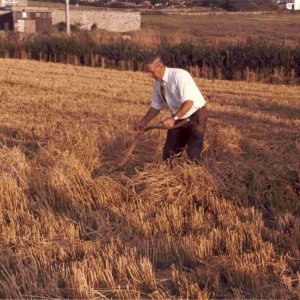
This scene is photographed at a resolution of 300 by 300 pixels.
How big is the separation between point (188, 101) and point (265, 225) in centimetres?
178

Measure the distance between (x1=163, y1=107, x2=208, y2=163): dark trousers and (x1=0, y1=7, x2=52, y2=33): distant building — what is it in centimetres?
4207

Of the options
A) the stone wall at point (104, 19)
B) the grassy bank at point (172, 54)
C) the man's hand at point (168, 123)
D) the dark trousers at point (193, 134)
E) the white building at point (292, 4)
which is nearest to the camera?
the man's hand at point (168, 123)

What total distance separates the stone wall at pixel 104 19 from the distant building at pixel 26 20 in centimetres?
316

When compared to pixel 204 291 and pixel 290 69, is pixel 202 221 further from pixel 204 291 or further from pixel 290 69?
pixel 290 69

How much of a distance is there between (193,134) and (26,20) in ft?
144

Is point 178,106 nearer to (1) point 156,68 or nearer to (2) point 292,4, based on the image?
(1) point 156,68

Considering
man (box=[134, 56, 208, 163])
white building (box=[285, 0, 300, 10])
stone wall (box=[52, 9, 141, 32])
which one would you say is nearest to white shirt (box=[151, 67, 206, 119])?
man (box=[134, 56, 208, 163])

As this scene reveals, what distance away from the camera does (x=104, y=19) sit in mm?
56188

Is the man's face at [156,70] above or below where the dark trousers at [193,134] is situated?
above

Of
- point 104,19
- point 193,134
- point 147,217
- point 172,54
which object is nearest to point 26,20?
point 104,19

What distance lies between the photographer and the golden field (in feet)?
15.4

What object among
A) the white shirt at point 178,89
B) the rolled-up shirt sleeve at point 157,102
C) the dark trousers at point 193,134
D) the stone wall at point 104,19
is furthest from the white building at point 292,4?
the white shirt at point 178,89

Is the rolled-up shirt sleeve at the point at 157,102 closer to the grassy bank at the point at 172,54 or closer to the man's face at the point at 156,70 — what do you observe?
the man's face at the point at 156,70

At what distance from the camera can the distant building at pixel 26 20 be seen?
4884cm
